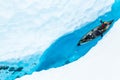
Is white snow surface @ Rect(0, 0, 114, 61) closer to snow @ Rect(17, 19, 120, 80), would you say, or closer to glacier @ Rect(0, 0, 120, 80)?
glacier @ Rect(0, 0, 120, 80)

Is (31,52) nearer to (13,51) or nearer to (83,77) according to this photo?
(13,51)

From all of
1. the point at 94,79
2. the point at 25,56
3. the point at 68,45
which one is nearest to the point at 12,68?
the point at 25,56

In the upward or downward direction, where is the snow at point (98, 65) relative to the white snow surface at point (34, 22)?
downward

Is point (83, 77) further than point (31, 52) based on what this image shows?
Yes

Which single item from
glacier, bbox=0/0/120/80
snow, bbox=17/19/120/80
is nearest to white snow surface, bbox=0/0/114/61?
glacier, bbox=0/0/120/80

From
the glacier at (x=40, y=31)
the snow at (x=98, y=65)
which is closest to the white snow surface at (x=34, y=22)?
the glacier at (x=40, y=31)

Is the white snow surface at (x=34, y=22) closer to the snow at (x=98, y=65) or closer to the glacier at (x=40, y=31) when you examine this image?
the glacier at (x=40, y=31)

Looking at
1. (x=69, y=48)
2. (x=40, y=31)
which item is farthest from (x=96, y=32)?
(x=40, y=31)

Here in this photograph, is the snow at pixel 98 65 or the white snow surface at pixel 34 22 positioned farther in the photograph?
the snow at pixel 98 65
